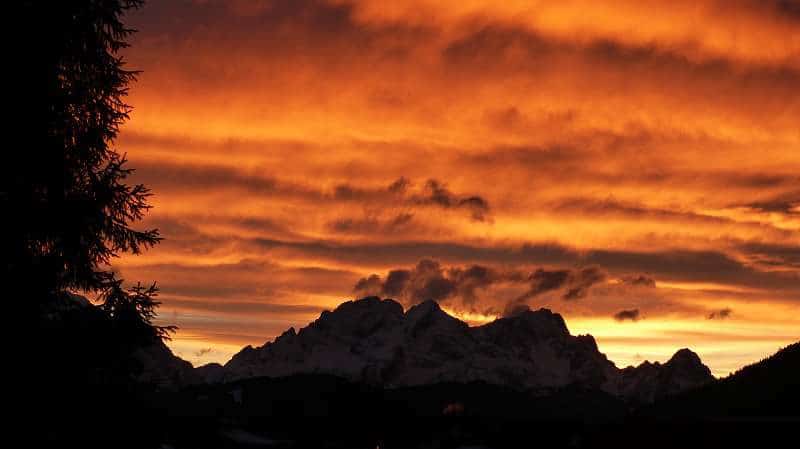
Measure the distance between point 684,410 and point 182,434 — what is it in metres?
19.6

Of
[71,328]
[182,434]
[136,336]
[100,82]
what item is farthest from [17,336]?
[182,434]

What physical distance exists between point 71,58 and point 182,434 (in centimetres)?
1284

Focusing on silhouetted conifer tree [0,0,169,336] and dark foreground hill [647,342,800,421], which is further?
dark foreground hill [647,342,800,421]

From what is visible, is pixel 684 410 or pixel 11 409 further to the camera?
pixel 684 410

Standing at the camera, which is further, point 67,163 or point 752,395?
point 752,395

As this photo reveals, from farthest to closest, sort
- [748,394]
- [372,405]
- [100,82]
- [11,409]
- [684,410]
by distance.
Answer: [372,405], [684,410], [748,394], [100,82], [11,409]

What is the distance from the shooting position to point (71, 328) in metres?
24.1

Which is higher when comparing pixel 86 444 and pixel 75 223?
pixel 75 223

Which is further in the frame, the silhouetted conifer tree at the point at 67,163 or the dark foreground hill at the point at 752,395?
the dark foreground hill at the point at 752,395

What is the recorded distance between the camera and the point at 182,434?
1227 inches

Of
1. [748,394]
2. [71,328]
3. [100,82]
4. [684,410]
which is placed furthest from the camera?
[684,410]

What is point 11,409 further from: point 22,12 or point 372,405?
point 372,405

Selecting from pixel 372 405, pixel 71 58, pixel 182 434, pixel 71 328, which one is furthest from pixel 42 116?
pixel 372 405

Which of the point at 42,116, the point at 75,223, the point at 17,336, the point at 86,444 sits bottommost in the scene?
the point at 86,444
